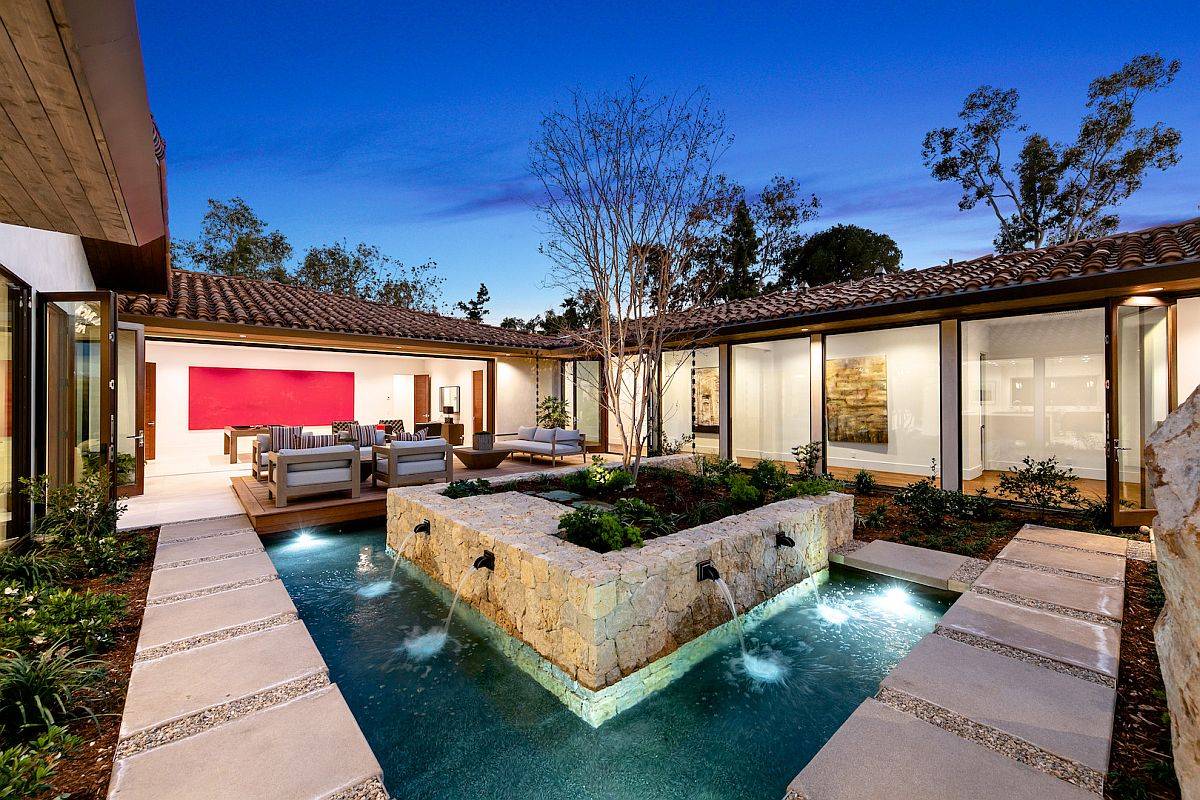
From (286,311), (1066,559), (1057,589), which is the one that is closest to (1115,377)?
(1066,559)

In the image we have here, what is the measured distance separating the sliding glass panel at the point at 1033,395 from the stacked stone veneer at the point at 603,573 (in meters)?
3.85

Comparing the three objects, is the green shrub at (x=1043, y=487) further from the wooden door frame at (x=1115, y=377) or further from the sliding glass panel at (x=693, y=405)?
the sliding glass panel at (x=693, y=405)

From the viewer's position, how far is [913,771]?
205 centimetres

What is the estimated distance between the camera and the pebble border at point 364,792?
192cm

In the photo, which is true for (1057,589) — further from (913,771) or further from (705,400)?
(705,400)

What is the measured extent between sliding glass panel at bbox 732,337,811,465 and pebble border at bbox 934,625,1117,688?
20.7 ft

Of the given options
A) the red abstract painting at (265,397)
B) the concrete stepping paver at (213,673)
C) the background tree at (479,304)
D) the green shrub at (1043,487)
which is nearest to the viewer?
the concrete stepping paver at (213,673)

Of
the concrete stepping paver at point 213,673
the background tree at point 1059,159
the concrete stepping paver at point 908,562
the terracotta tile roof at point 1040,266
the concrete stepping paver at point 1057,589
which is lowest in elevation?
the concrete stepping paver at point 908,562

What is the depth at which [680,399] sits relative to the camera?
40.0 ft

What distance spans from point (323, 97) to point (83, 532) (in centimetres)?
920

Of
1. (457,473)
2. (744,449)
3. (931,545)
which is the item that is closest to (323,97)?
(457,473)

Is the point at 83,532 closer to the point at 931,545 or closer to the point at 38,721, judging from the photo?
the point at 38,721

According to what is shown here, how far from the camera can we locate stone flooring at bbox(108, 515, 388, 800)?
1988 mm

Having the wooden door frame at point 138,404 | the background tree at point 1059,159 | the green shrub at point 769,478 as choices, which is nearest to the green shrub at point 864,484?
the green shrub at point 769,478
